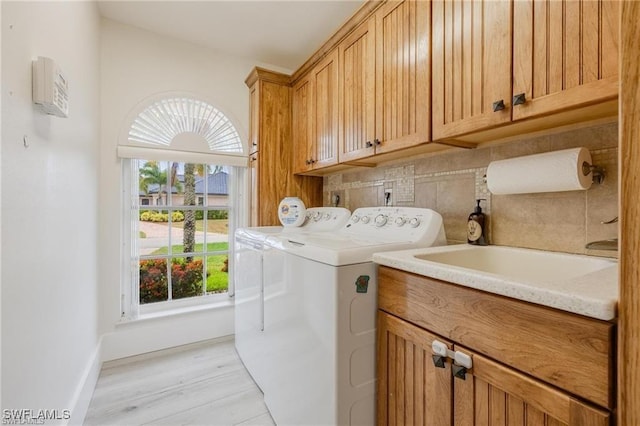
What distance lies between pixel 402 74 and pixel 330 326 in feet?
4.05

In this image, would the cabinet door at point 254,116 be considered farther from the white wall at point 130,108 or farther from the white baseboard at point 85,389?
the white baseboard at point 85,389

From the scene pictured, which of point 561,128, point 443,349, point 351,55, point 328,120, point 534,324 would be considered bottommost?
point 443,349

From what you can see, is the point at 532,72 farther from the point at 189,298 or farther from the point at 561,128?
the point at 189,298

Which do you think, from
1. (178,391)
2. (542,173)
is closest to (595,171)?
(542,173)

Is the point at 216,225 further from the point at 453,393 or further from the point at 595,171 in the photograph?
the point at 595,171

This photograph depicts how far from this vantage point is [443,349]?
0.89 m

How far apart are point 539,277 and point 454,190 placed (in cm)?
57

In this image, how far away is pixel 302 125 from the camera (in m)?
2.33

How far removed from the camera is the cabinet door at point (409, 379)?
0.91 m

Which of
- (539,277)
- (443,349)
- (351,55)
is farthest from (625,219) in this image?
(351,55)

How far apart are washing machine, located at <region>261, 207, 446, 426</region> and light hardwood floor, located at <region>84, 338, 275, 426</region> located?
0.38 metres

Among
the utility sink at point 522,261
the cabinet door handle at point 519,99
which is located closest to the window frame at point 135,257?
the utility sink at point 522,261

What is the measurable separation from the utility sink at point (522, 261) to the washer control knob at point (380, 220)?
42 centimetres

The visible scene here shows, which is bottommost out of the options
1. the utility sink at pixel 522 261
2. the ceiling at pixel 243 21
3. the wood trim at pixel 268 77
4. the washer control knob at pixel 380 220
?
the utility sink at pixel 522 261
